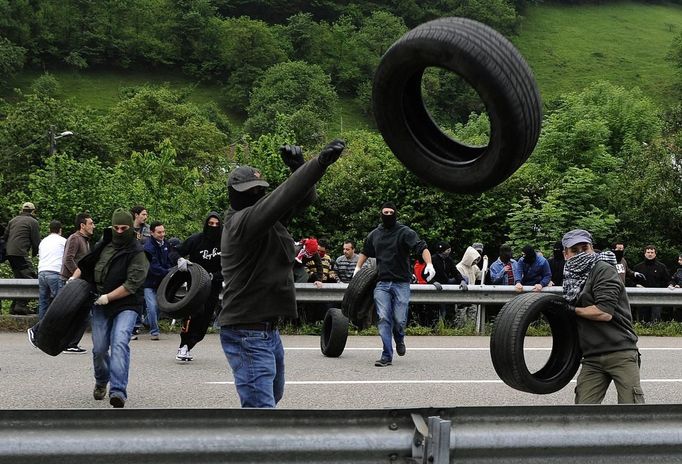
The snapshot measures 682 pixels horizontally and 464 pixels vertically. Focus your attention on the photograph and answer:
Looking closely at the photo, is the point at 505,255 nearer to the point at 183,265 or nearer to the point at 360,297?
the point at 360,297

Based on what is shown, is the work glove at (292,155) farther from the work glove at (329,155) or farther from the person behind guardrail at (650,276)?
the person behind guardrail at (650,276)

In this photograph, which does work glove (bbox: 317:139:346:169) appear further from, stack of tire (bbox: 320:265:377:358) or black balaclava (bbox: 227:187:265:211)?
stack of tire (bbox: 320:265:377:358)

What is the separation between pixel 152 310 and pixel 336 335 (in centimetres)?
314

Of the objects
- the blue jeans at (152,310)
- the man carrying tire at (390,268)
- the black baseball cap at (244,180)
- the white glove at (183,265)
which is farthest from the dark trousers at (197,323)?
the black baseball cap at (244,180)

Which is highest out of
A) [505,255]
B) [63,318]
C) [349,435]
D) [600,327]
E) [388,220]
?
[388,220]

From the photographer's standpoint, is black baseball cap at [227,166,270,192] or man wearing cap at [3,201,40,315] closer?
black baseball cap at [227,166,270,192]

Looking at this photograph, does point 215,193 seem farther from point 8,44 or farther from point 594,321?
point 8,44

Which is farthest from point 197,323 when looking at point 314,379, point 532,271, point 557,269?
point 557,269

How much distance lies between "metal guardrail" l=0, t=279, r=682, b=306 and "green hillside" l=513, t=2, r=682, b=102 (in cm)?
8566

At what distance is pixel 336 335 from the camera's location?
12.3 meters

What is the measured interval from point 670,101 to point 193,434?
103 m

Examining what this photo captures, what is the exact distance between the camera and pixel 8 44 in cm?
10725

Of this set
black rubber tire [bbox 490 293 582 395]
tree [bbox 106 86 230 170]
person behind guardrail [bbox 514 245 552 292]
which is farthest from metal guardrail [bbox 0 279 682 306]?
tree [bbox 106 86 230 170]

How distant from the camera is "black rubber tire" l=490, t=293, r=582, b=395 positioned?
23.5 ft
